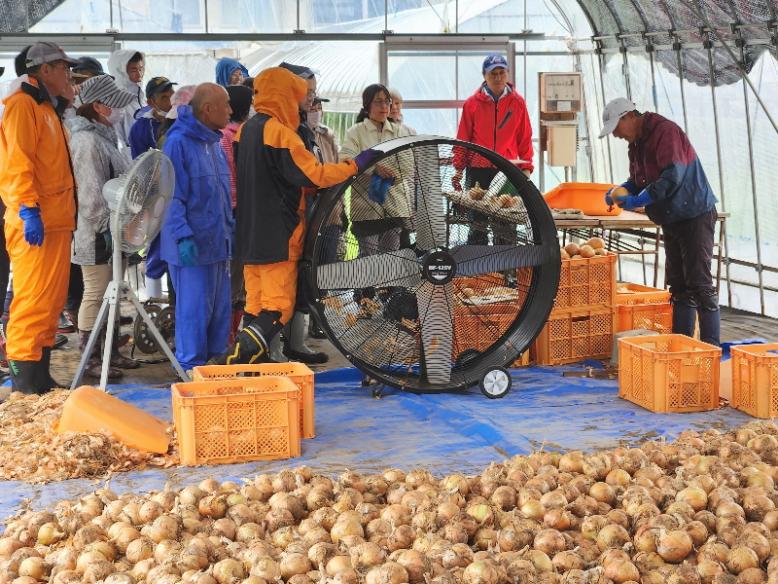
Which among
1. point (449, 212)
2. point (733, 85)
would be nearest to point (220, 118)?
point (449, 212)

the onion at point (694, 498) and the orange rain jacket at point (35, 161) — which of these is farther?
the orange rain jacket at point (35, 161)

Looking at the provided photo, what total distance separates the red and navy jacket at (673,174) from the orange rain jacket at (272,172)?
73.3 inches

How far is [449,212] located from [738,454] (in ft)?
6.44

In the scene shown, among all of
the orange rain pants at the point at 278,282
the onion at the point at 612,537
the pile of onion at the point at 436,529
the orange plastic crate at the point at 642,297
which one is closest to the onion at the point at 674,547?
the pile of onion at the point at 436,529

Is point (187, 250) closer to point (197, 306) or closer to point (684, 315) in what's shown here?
point (197, 306)

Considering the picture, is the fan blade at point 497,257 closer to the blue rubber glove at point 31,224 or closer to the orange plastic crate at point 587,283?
the orange plastic crate at point 587,283

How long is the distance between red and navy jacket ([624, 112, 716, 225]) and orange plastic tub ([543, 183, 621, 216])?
145cm

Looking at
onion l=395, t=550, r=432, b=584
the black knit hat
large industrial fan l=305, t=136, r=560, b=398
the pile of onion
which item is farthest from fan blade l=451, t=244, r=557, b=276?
onion l=395, t=550, r=432, b=584

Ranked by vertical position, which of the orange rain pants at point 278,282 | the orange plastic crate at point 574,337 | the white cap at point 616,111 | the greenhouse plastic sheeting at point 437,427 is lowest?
the greenhouse plastic sheeting at point 437,427

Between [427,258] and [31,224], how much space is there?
1.89 m

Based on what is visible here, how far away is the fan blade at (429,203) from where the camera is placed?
497cm

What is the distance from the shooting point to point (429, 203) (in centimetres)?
500

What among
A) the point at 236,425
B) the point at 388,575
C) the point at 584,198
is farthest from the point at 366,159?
the point at 584,198

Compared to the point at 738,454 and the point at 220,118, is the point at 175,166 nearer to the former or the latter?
the point at 220,118
